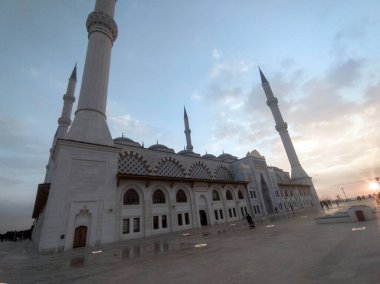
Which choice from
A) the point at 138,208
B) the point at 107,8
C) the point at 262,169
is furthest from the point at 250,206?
the point at 107,8

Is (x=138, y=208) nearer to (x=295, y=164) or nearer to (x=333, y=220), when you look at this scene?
(x=333, y=220)

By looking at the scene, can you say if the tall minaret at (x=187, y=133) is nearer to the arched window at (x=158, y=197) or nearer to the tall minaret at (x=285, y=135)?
the tall minaret at (x=285, y=135)

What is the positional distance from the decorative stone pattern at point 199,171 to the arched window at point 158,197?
705cm

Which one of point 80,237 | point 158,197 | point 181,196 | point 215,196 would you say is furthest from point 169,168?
point 80,237

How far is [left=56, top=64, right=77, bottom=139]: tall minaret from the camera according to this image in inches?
1172

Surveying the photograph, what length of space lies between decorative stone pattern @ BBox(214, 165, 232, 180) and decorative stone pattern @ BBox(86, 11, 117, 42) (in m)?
23.4

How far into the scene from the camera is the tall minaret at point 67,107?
2977cm

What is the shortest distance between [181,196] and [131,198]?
19.9 feet

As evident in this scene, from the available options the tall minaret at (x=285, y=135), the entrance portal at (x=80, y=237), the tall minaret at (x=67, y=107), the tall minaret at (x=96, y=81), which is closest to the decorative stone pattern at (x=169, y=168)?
the tall minaret at (x=96, y=81)

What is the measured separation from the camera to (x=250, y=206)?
2955 cm

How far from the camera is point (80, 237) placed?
13484mm

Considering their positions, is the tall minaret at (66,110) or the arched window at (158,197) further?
the tall minaret at (66,110)

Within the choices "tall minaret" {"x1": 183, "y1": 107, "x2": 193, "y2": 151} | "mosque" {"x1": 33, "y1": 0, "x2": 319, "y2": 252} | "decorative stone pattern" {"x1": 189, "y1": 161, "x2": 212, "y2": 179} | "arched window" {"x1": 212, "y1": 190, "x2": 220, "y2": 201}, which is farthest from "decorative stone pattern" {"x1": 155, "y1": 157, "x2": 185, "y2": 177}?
"tall minaret" {"x1": 183, "y1": 107, "x2": 193, "y2": 151}

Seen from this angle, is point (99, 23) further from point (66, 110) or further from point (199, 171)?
point (199, 171)
